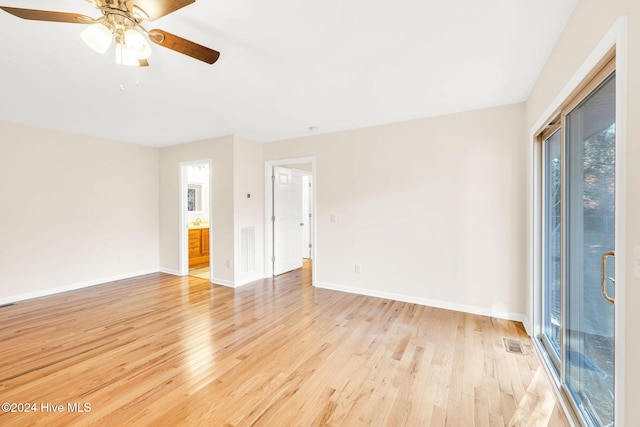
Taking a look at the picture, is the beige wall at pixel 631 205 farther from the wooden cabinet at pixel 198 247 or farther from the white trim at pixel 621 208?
the wooden cabinet at pixel 198 247

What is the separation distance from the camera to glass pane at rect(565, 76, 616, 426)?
4.59ft

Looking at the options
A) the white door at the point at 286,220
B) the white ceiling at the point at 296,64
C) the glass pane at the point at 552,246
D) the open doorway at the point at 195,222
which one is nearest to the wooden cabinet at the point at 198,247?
the open doorway at the point at 195,222

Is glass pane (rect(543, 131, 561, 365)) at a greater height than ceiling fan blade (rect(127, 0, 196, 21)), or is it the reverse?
ceiling fan blade (rect(127, 0, 196, 21))

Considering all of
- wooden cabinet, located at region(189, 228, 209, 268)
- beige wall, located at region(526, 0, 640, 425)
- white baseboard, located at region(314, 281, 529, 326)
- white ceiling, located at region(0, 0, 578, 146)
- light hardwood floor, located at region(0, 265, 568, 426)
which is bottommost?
light hardwood floor, located at region(0, 265, 568, 426)

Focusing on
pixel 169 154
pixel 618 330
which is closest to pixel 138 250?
pixel 169 154

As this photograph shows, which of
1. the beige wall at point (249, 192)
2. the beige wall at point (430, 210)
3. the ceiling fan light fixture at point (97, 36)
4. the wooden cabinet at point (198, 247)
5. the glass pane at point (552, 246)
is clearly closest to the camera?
the ceiling fan light fixture at point (97, 36)

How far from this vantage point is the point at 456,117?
335 centimetres

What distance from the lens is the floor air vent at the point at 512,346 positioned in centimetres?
246

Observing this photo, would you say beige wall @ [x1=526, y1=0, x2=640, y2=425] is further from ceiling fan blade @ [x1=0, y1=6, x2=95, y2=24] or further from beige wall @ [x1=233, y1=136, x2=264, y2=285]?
beige wall @ [x1=233, y1=136, x2=264, y2=285]

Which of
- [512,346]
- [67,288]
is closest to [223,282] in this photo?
[67,288]

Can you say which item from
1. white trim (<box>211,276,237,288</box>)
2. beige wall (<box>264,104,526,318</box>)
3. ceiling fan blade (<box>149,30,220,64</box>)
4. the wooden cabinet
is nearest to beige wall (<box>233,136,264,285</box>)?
white trim (<box>211,276,237,288</box>)

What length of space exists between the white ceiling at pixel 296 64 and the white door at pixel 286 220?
1621 millimetres

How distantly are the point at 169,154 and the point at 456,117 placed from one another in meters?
4.98

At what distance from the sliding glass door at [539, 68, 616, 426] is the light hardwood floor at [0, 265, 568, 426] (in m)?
0.31
